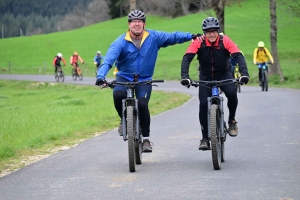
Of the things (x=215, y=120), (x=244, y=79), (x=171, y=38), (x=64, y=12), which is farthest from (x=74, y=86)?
(x=64, y=12)

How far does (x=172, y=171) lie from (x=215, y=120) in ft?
2.61

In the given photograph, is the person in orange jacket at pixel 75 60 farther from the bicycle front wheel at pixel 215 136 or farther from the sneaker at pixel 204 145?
the bicycle front wheel at pixel 215 136

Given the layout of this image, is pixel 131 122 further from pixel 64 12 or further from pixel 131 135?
pixel 64 12

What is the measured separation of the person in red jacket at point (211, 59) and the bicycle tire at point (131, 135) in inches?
29.3

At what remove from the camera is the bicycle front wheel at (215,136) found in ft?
29.3

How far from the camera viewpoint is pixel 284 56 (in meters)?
58.7

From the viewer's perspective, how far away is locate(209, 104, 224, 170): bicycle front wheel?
8.93 metres

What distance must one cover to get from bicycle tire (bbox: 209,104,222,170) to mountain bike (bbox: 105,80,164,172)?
817 mm

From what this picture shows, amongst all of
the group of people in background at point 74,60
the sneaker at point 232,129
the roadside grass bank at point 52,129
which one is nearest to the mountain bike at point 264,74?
the roadside grass bank at point 52,129

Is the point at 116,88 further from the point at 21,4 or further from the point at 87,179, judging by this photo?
the point at 21,4

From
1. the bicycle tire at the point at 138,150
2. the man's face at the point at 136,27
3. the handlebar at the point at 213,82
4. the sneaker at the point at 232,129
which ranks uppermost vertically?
the man's face at the point at 136,27

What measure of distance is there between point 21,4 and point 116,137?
12057cm

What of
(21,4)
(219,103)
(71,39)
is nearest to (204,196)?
(219,103)

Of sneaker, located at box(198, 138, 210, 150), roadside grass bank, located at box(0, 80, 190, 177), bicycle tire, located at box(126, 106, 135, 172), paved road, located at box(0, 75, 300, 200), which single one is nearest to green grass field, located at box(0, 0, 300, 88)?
roadside grass bank, located at box(0, 80, 190, 177)
